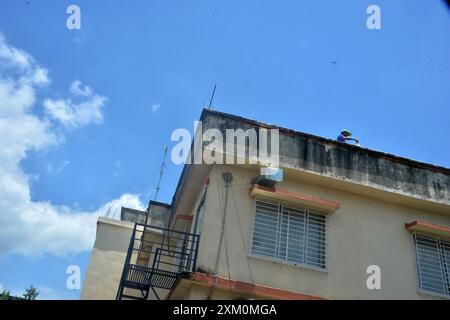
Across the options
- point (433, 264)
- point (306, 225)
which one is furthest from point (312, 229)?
point (433, 264)

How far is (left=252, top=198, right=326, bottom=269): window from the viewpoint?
8.23 m

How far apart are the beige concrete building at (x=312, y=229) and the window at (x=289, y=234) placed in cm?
2

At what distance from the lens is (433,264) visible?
9.00 metres

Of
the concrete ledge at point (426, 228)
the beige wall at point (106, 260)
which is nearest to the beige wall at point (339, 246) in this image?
the concrete ledge at point (426, 228)

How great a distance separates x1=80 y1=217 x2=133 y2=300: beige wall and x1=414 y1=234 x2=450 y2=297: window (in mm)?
9980

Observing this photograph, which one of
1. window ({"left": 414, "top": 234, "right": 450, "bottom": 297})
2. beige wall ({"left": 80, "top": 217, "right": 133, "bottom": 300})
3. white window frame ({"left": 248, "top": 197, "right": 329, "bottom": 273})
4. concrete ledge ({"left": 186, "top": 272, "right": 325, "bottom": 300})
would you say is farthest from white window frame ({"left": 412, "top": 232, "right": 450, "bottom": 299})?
beige wall ({"left": 80, "top": 217, "right": 133, "bottom": 300})

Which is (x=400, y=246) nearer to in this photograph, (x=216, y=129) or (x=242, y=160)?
(x=242, y=160)

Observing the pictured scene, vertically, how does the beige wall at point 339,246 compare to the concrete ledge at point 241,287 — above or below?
above

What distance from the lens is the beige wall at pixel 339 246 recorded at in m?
7.88

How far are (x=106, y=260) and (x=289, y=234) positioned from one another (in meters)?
8.79

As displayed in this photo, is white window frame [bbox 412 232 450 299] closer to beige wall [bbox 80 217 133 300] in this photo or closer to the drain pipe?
the drain pipe

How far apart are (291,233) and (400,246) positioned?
8.13ft

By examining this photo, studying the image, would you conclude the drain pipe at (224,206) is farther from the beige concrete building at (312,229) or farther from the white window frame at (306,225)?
the white window frame at (306,225)
